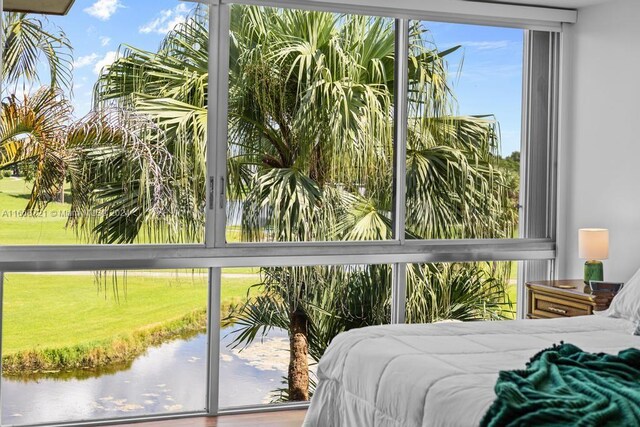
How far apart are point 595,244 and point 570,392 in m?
2.53

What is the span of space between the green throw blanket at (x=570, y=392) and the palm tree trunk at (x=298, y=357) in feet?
7.35

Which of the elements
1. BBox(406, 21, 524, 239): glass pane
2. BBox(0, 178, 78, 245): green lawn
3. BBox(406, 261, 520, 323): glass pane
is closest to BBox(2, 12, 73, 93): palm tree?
BBox(0, 178, 78, 245): green lawn

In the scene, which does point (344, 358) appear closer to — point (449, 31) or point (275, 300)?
point (275, 300)

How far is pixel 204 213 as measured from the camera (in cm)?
458

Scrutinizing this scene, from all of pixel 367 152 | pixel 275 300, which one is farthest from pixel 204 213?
pixel 367 152

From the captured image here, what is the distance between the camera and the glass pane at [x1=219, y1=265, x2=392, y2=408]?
4.71 meters

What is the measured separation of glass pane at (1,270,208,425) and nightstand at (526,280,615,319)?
1955 mm

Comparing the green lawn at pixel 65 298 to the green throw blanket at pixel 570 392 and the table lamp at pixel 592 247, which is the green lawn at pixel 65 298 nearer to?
Result: the table lamp at pixel 592 247

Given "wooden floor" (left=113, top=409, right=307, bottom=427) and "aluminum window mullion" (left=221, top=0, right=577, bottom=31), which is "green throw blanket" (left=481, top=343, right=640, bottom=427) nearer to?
"wooden floor" (left=113, top=409, right=307, bottom=427)

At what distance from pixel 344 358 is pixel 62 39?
2.36 m

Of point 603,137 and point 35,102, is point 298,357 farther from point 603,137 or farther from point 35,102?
point 603,137

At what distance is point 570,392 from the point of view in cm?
235

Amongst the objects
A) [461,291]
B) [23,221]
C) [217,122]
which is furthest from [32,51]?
[461,291]

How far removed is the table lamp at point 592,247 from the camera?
184 inches
